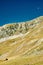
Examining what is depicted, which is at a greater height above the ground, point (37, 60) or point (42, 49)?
point (42, 49)

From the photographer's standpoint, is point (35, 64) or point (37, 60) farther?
point (37, 60)

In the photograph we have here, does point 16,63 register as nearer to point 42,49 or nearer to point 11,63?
point 11,63

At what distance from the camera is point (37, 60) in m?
73.8

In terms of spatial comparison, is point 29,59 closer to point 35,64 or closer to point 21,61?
point 21,61

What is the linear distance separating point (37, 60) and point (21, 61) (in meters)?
5.91

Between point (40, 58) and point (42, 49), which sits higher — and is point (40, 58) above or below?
below

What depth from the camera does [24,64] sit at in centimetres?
6856

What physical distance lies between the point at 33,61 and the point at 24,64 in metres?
5.47

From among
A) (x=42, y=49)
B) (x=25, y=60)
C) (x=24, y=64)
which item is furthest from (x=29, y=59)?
(x=42, y=49)

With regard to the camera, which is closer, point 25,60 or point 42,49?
point 25,60

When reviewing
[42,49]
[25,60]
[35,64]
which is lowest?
[35,64]

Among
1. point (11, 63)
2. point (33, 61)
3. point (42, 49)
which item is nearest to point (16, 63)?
point (11, 63)

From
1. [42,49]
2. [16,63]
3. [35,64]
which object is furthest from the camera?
[42,49]

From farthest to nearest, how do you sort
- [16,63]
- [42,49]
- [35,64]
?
[42,49]
[16,63]
[35,64]
